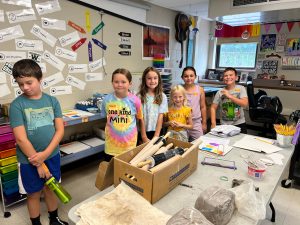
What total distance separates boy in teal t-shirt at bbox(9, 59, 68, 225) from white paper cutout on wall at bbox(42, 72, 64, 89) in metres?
1.01

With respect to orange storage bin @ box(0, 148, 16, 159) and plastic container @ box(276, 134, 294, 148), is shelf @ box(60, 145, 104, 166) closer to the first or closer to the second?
orange storage bin @ box(0, 148, 16, 159)

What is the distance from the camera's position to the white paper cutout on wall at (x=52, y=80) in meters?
2.48

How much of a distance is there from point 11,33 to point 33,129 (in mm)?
1210

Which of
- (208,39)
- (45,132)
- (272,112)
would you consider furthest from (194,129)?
(208,39)

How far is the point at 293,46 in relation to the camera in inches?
159

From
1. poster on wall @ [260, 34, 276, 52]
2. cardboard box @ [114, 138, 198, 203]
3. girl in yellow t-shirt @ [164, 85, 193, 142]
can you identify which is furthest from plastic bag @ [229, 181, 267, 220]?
poster on wall @ [260, 34, 276, 52]

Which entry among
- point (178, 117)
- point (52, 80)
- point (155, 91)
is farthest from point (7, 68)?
point (178, 117)

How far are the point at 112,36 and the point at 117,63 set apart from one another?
361mm

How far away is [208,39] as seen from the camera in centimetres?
506

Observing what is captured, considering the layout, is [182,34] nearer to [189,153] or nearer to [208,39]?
[208,39]

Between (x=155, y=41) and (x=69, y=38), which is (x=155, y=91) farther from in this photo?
(x=155, y=41)

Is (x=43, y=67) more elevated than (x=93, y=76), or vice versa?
(x=43, y=67)

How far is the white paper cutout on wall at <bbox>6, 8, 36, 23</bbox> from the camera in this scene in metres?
2.13

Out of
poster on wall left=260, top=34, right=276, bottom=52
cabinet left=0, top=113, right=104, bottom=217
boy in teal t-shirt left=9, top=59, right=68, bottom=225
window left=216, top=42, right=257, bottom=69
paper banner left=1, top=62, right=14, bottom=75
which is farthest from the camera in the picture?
window left=216, top=42, right=257, bottom=69
